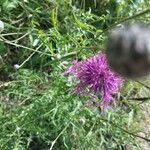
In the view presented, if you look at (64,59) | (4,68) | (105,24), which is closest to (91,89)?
(64,59)

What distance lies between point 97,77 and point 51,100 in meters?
0.24

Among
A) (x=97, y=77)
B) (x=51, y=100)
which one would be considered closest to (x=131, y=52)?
(x=97, y=77)

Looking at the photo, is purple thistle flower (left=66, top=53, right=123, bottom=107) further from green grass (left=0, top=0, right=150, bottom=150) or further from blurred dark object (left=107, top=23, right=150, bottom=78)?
blurred dark object (left=107, top=23, right=150, bottom=78)

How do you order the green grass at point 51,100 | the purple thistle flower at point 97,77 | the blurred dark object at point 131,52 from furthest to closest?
1. the green grass at point 51,100
2. the purple thistle flower at point 97,77
3. the blurred dark object at point 131,52

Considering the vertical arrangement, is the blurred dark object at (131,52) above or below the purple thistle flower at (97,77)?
above

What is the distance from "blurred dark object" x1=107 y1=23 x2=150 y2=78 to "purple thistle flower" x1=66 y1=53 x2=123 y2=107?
84 centimetres

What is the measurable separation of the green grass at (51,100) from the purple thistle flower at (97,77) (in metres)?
0.05

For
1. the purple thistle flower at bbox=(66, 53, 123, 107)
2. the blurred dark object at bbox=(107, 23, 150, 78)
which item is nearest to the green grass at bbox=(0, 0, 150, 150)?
the purple thistle flower at bbox=(66, 53, 123, 107)

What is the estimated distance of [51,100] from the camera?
1.32m

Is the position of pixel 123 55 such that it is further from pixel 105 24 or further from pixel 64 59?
pixel 105 24

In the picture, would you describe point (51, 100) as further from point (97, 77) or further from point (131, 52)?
point (131, 52)

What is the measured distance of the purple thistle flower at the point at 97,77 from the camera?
1123 millimetres

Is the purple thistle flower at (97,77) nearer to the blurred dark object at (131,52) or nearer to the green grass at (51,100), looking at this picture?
the green grass at (51,100)

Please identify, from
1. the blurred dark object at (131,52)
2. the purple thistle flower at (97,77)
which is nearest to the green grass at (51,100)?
the purple thistle flower at (97,77)
